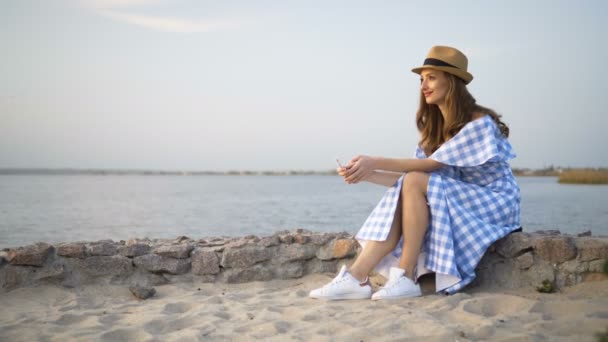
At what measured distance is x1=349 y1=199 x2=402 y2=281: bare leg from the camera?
10.1 feet

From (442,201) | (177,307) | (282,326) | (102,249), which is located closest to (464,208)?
(442,201)

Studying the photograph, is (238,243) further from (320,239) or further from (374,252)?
(374,252)

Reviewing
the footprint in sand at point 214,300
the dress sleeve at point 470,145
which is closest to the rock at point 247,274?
the footprint in sand at point 214,300

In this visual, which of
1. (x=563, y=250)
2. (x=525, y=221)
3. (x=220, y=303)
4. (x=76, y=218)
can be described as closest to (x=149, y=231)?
(x=76, y=218)

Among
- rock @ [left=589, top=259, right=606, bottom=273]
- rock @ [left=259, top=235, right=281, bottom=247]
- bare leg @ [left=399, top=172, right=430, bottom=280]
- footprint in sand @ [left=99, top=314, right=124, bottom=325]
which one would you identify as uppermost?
bare leg @ [left=399, top=172, right=430, bottom=280]

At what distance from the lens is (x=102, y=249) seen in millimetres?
3592

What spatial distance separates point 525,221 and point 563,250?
31.0 feet

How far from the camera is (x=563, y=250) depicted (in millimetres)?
3121

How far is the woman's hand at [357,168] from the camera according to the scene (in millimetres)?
3096

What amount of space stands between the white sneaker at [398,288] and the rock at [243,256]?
991 mm

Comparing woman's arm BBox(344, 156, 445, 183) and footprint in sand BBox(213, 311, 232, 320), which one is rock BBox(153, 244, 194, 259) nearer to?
footprint in sand BBox(213, 311, 232, 320)

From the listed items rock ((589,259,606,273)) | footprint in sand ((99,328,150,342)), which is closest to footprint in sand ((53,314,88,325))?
footprint in sand ((99,328,150,342))

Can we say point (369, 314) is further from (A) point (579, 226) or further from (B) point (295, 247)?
(A) point (579, 226)

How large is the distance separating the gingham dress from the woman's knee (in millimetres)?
29
